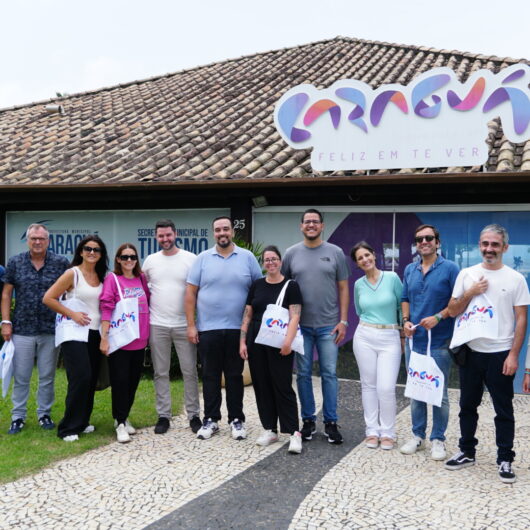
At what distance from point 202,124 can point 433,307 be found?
7.42m

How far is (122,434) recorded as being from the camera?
4973 mm

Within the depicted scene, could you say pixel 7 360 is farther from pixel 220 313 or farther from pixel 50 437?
pixel 220 313

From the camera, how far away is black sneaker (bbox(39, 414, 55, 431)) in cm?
532

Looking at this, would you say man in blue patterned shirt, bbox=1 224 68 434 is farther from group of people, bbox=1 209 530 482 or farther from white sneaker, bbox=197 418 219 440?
white sneaker, bbox=197 418 219 440

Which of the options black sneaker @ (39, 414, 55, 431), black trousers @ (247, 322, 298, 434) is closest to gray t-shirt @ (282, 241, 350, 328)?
black trousers @ (247, 322, 298, 434)

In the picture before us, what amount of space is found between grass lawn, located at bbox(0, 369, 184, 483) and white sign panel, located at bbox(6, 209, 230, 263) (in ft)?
9.35

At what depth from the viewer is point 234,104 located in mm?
11492

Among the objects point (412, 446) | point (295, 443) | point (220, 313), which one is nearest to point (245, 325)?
point (220, 313)

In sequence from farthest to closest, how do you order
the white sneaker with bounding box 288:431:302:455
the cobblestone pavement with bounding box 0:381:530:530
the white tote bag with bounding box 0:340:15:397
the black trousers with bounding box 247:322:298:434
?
the white tote bag with bounding box 0:340:15:397 → the black trousers with bounding box 247:322:298:434 → the white sneaker with bounding box 288:431:302:455 → the cobblestone pavement with bounding box 0:381:530:530

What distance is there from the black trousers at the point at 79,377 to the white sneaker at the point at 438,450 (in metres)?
2.92

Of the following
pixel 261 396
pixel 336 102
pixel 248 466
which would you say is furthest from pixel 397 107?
pixel 248 466

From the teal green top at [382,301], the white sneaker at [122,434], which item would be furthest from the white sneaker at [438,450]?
the white sneaker at [122,434]

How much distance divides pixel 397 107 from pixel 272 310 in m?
3.73

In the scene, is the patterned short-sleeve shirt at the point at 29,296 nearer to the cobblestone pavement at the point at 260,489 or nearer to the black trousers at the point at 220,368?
the cobblestone pavement at the point at 260,489
